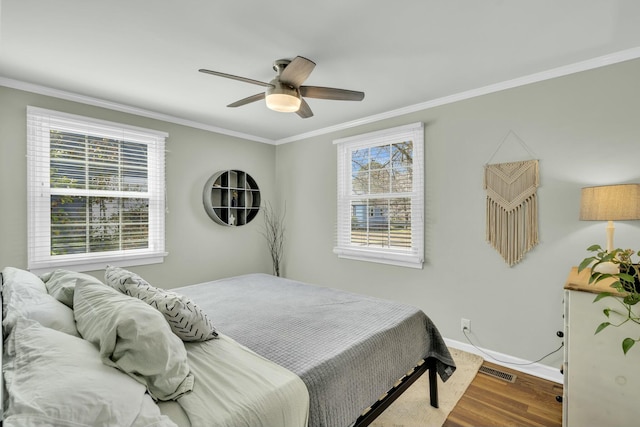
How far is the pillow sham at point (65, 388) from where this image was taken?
726mm

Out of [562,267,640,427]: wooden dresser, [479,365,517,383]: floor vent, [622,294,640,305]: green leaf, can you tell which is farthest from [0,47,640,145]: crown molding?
[479,365,517,383]: floor vent

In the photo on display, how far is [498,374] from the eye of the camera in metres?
2.56

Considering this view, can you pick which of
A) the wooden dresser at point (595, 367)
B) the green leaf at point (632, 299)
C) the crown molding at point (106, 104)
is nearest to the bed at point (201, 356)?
the wooden dresser at point (595, 367)

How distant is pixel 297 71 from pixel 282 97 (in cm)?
22

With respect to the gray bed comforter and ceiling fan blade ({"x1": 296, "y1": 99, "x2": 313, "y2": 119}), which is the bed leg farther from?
ceiling fan blade ({"x1": 296, "y1": 99, "x2": 313, "y2": 119})

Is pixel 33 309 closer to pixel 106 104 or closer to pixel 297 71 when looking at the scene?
pixel 297 71

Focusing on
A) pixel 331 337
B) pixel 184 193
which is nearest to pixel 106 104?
pixel 184 193

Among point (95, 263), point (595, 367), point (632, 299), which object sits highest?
point (632, 299)

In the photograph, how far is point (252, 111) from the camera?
11.1 ft

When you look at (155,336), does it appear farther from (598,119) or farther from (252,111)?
(598,119)

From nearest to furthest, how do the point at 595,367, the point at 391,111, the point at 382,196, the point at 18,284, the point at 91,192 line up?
the point at 18,284, the point at 595,367, the point at 91,192, the point at 391,111, the point at 382,196

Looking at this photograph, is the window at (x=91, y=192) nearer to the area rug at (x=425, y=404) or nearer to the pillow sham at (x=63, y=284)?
the pillow sham at (x=63, y=284)

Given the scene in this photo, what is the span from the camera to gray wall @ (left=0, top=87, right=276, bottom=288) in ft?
8.57

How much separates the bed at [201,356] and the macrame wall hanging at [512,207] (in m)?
1.13
